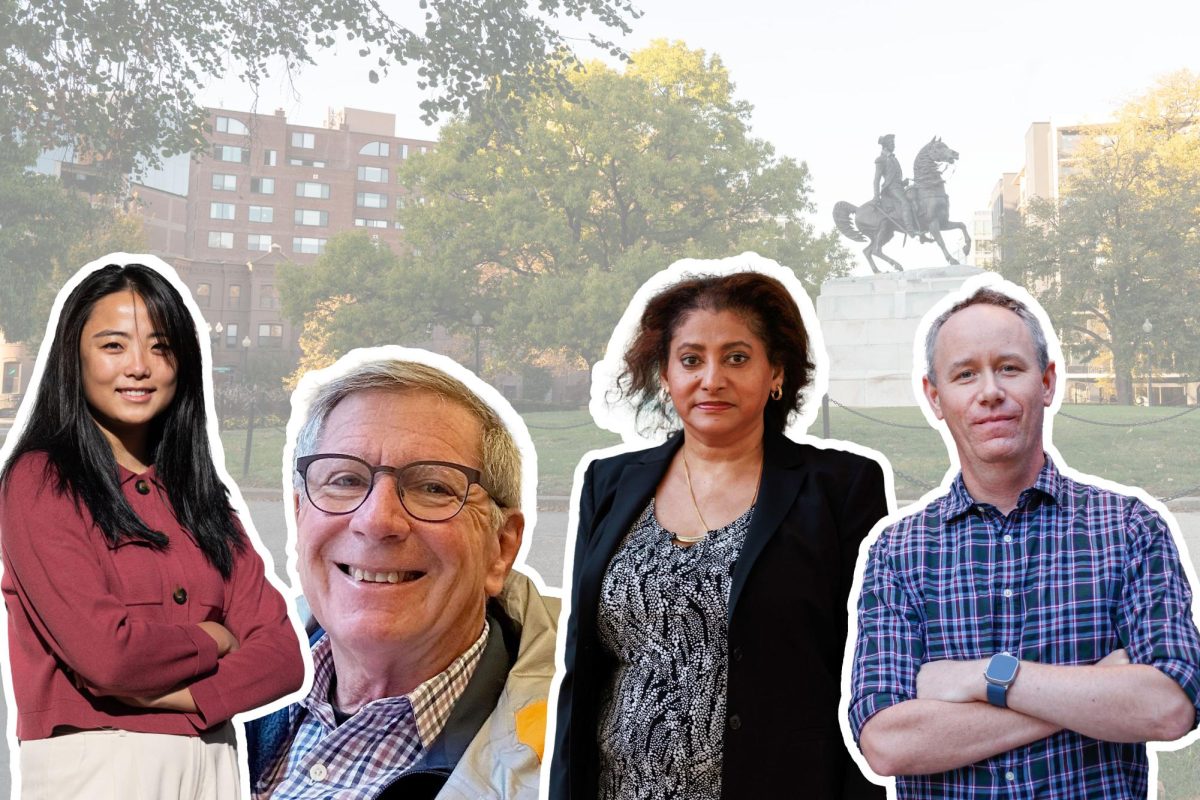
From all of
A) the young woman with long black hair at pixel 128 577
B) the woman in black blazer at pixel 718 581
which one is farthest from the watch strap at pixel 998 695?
the young woman with long black hair at pixel 128 577

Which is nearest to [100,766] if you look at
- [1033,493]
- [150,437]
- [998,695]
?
[150,437]

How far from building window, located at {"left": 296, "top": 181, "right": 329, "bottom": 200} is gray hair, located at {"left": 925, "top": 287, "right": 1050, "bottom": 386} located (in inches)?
413

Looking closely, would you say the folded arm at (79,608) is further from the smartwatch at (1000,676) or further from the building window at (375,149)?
the building window at (375,149)

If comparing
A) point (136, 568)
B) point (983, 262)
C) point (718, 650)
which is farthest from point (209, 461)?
point (983, 262)

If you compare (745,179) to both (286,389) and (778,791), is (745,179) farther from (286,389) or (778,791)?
(778,791)

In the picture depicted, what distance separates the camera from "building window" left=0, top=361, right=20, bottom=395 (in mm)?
9820

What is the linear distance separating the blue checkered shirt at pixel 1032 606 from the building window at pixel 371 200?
38.9 feet

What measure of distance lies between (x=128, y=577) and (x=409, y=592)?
78cm

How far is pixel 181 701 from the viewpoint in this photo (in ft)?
7.20

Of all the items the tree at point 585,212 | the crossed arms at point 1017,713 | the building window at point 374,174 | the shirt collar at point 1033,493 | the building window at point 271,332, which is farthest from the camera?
the building window at point 374,174

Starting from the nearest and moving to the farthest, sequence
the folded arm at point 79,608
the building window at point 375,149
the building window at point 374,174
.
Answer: the folded arm at point 79,608
the building window at point 375,149
the building window at point 374,174

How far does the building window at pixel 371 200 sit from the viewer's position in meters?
13.2

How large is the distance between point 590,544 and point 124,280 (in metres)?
1.16

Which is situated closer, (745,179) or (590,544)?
(590,544)
